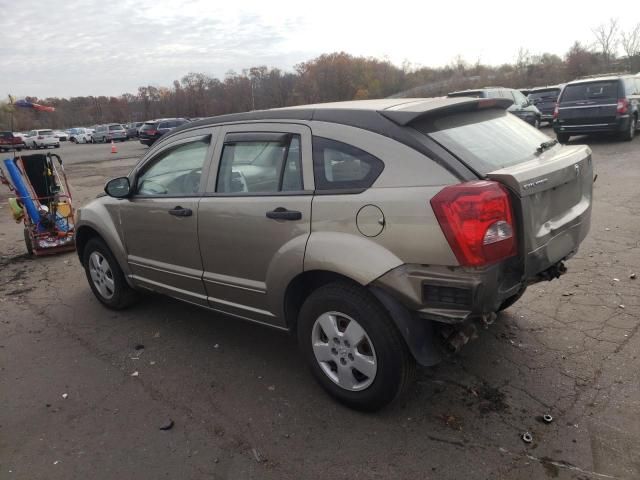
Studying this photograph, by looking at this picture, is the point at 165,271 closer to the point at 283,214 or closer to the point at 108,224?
the point at 108,224

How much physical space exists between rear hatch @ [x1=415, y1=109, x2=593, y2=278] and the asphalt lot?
2.82 ft

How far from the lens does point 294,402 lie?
10.6 feet

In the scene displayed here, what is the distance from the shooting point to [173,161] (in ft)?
13.8

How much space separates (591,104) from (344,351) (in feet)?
46.1

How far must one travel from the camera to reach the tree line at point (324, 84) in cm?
5103

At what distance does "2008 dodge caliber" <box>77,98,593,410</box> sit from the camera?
8.52ft

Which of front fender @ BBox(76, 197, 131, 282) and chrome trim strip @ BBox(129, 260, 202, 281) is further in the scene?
front fender @ BBox(76, 197, 131, 282)

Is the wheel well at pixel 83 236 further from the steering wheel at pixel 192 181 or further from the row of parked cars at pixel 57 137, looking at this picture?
the row of parked cars at pixel 57 137

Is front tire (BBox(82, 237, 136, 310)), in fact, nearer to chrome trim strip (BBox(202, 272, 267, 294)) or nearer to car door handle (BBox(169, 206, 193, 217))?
car door handle (BBox(169, 206, 193, 217))

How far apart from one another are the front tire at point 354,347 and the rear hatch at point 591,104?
13729mm

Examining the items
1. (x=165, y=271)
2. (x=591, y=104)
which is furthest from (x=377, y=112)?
(x=591, y=104)

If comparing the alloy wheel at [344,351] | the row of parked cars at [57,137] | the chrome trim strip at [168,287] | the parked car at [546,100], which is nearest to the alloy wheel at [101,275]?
the chrome trim strip at [168,287]

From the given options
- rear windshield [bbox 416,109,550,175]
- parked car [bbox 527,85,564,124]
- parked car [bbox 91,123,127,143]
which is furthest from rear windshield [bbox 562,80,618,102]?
parked car [bbox 91,123,127,143]

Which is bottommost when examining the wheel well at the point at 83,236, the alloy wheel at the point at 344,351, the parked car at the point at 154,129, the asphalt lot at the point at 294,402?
the asphalt lot at the point at 294,402
